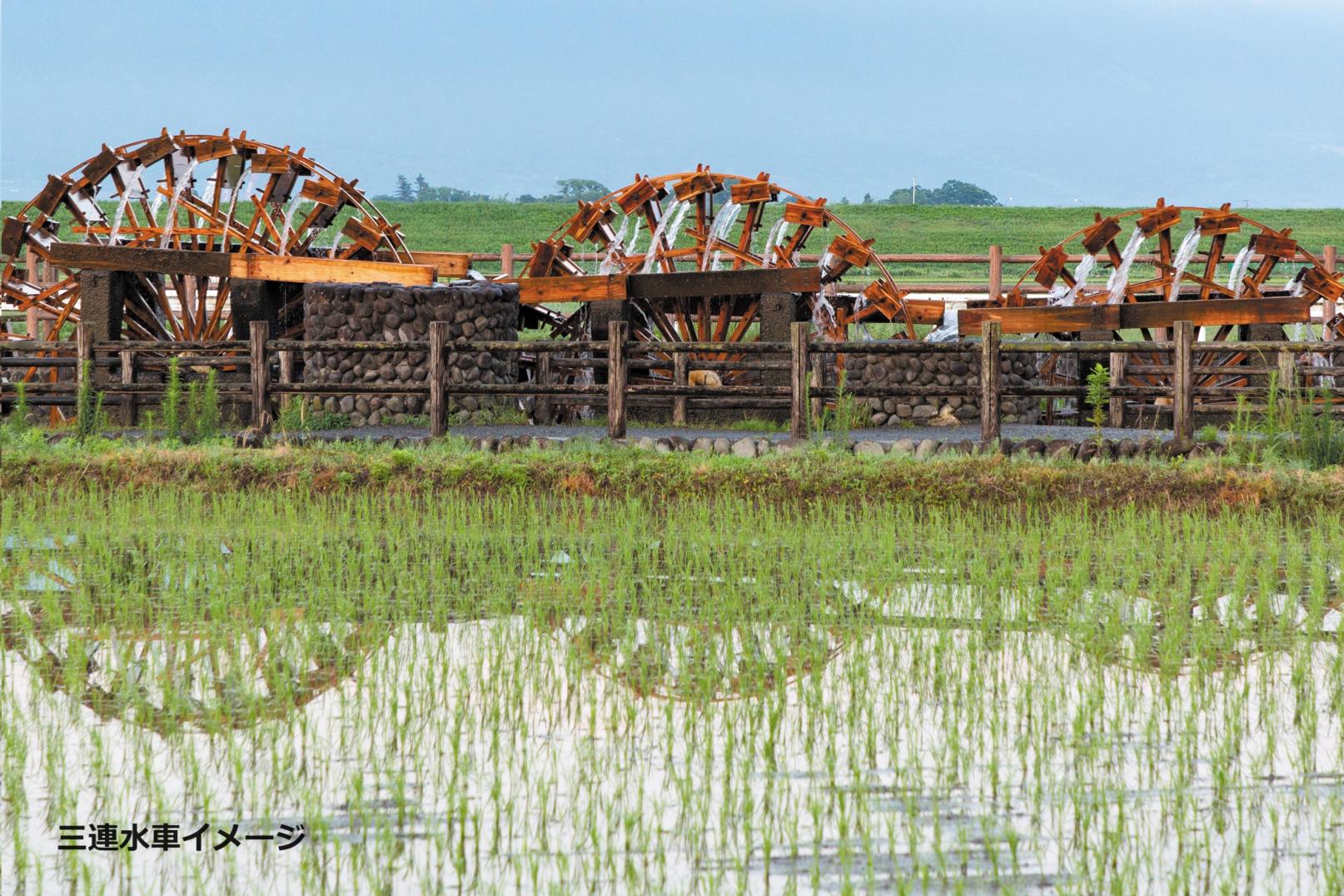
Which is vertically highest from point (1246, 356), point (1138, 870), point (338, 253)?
point (338, 253)

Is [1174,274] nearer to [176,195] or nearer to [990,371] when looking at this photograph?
[990,371]

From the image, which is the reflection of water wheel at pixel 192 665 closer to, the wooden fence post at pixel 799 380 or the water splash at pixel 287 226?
the wooden fence post at pixel 799 380

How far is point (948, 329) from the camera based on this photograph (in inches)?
822

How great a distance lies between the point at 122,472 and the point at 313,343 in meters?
3.26

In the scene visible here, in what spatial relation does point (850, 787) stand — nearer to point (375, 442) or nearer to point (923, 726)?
point (923, 726)

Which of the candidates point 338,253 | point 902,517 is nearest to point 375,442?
point 902,517

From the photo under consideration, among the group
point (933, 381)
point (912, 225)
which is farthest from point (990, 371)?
point (912, 225)

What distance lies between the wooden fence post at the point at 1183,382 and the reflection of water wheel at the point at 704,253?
702 centimetres

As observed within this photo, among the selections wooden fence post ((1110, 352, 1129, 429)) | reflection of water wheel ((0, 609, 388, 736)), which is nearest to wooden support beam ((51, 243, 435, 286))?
wooden fence post ((1110, 352, 1129, 429))

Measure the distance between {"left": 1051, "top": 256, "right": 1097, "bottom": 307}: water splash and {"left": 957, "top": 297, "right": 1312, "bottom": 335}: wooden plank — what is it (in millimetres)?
1474

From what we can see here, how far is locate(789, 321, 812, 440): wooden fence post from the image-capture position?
1474cm

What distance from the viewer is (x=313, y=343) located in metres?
15.4

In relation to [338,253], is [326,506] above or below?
below

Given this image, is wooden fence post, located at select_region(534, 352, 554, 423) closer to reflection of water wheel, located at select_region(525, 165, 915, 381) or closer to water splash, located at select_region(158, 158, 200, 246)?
reflection of water wheel, located at select_region(525, 165, 915, 381)
